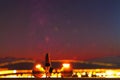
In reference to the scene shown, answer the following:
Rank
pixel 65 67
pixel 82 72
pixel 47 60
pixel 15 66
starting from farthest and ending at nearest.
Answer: pixel 15 66, pixel 82 72, pixel 65 67, pixel 47 60

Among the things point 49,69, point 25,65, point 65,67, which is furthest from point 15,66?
point 49,69

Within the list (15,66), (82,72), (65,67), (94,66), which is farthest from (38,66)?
(15,66)

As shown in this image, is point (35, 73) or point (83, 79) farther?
point (35, 73)

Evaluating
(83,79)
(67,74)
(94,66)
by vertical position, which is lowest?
(83,79)

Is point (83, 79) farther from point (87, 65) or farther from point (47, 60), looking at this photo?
point (87, 65)

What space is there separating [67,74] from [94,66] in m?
48.2

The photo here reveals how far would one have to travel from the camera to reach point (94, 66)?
14562cm

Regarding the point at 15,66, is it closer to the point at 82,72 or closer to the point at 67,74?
the point at 82,72

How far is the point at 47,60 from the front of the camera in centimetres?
5741

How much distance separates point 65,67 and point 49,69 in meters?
46.5

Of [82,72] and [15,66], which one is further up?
[15,66]

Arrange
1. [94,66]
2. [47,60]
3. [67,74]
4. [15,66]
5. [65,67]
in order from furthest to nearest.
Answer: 1. [15,66]
2. [94,66]
3. [65,67]
4. [67,74]
5. [47,60]

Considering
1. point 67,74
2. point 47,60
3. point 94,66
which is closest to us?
point 47,60

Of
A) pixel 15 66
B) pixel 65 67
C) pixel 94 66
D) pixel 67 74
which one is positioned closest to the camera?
pixel 67 74
